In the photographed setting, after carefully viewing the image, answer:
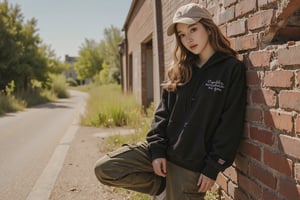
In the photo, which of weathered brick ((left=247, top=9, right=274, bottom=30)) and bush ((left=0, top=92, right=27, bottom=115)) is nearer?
weathered brick ((left=247, top=9, right=274, bottom=30))

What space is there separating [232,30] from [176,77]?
0.53 metres

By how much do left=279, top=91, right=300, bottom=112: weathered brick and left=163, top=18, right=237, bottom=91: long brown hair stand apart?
589 mm

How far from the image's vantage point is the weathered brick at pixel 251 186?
2.10 meters

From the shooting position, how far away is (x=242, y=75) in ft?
7.22

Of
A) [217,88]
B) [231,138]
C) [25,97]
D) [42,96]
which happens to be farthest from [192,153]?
[42,96]

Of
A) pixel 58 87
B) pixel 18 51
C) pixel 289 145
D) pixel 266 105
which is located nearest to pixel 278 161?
pixel 289 145

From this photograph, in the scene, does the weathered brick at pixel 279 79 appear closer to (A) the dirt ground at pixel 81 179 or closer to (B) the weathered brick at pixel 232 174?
(B) the weathered brick at pixel 232 174

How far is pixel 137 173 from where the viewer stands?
2609mm

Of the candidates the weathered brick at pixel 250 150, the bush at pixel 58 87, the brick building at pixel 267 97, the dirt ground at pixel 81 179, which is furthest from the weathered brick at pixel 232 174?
the bush at pixel 58 87

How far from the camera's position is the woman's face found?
237 centimetres

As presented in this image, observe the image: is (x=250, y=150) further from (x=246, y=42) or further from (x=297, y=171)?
(x=246, y=42)

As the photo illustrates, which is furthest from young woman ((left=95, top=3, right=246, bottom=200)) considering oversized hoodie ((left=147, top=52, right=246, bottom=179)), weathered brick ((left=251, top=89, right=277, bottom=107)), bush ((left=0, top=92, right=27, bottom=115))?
bush ((left=0, top=92, right=27, bottom=115))

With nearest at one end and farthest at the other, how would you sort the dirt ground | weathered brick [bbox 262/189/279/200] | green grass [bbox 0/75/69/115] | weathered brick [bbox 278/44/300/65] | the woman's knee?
weathered brick [bbox 278/44/300/65] < weathered brick [bbox 262/189/279/200] < the woman's knee < the dirt ground < green grass [bbox 0/75/69/115]

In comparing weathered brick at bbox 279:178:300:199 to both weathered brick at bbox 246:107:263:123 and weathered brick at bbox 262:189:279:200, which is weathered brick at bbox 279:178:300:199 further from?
weathered brick at bbox 246:107:263:123
